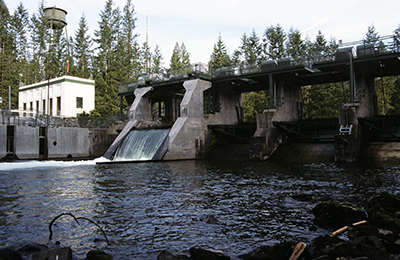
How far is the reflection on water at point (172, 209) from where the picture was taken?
7.03m

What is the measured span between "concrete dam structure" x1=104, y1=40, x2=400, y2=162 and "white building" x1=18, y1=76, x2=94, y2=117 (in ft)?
61.6

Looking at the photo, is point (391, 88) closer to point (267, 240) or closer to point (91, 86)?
point (91, 86)

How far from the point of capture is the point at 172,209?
9.90m

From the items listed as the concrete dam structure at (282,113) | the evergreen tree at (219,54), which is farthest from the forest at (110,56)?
the concrete dam structure at (282,113)

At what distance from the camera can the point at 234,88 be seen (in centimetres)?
3903

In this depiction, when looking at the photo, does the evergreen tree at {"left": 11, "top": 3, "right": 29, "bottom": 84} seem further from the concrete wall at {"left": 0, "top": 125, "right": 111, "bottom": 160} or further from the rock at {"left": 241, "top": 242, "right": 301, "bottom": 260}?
the rock at {"left": 241, "top": 242, "right": 301, "bottom": 260}

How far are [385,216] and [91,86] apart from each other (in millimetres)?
54349

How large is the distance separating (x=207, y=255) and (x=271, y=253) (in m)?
1.16

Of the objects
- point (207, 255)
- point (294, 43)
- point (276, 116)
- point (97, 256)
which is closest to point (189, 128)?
point (276, 116)

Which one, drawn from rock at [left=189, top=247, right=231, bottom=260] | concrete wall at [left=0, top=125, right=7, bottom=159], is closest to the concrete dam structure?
concrete wall at [left=0, top=125, right=7, bottom=159]

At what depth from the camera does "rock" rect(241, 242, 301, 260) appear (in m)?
5.70

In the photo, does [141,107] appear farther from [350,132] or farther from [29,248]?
[29,248]

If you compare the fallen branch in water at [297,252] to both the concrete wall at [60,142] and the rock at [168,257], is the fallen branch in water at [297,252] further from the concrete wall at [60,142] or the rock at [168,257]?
the concrete wall at [60,142]

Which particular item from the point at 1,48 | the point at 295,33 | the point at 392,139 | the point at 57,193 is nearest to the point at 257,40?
the point at 295,33
